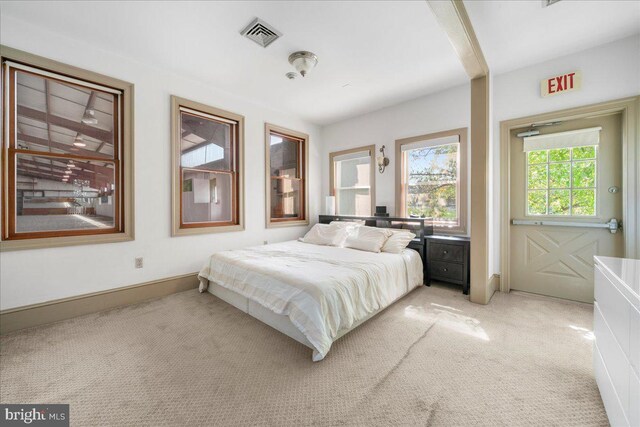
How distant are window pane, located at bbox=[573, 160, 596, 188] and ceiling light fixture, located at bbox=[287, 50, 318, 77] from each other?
3203 mm

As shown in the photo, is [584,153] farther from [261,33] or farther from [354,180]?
[261,33]

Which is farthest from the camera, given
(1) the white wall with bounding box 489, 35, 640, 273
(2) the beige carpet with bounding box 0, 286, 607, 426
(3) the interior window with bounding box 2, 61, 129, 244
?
(1) the white wall with bounding box 489, 35, 640, 273

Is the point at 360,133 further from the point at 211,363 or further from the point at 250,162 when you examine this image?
the point at 211,363

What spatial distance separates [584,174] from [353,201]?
307cm

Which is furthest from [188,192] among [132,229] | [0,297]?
[0,297]

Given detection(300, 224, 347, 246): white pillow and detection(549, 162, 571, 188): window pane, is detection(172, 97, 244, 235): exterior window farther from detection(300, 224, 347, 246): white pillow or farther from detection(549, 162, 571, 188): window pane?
detection(549, 162, 571, 188): window pane

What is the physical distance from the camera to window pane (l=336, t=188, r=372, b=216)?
15.3ft

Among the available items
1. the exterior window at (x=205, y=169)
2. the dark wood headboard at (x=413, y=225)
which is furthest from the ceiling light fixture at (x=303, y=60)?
the dark wood headboard at (x=413, y=225)

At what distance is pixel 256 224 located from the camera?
13.8ft

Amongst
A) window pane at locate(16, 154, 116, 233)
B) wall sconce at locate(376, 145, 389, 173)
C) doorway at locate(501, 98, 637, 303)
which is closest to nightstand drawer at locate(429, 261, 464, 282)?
doorway at locate(501, 98, 637, 303)

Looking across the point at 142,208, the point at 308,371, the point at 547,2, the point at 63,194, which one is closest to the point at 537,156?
the point at 547,2

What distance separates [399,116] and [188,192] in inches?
135

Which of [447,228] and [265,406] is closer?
[265,406]

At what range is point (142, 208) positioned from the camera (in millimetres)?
3033
